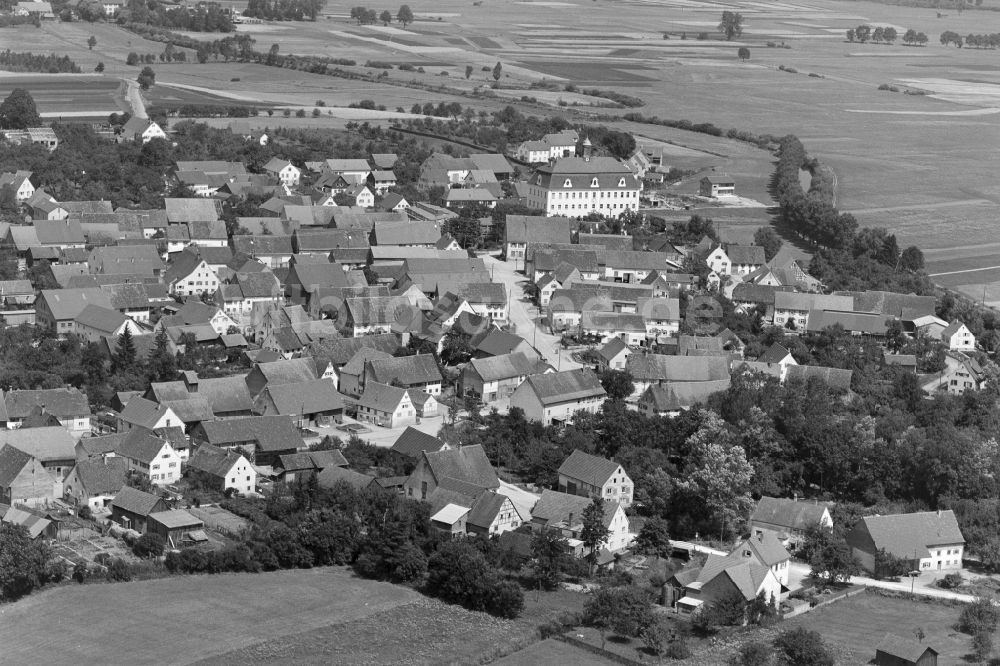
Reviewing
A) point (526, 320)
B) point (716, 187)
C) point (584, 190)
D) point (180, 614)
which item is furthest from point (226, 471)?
point (716, 187)

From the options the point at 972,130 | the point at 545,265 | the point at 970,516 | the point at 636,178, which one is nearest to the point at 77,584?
the point at 970,516

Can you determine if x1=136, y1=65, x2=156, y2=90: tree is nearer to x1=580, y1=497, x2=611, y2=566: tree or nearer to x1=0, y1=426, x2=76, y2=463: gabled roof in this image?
x1=0, y1=426, x2=76, y2=463: gabled roof

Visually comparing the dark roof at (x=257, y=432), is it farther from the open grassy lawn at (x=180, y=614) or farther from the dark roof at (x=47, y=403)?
the open grassy lawn at (x=180, y=614)

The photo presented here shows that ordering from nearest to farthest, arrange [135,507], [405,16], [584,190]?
[135,507] → [584,190] → [405,16]

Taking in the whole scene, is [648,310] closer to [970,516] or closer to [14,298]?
[970,516]

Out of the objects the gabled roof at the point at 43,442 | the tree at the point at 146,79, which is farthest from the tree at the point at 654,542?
the tree at the point at 146,79

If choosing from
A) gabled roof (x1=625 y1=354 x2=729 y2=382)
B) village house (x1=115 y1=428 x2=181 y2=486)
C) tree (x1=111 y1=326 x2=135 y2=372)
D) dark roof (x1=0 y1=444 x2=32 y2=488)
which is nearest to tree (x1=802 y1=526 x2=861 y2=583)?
→ gabled roof (x1=625 y1=354 x2=729 y2=382)

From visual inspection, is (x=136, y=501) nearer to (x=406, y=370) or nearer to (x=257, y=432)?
(x=257, y=432)
